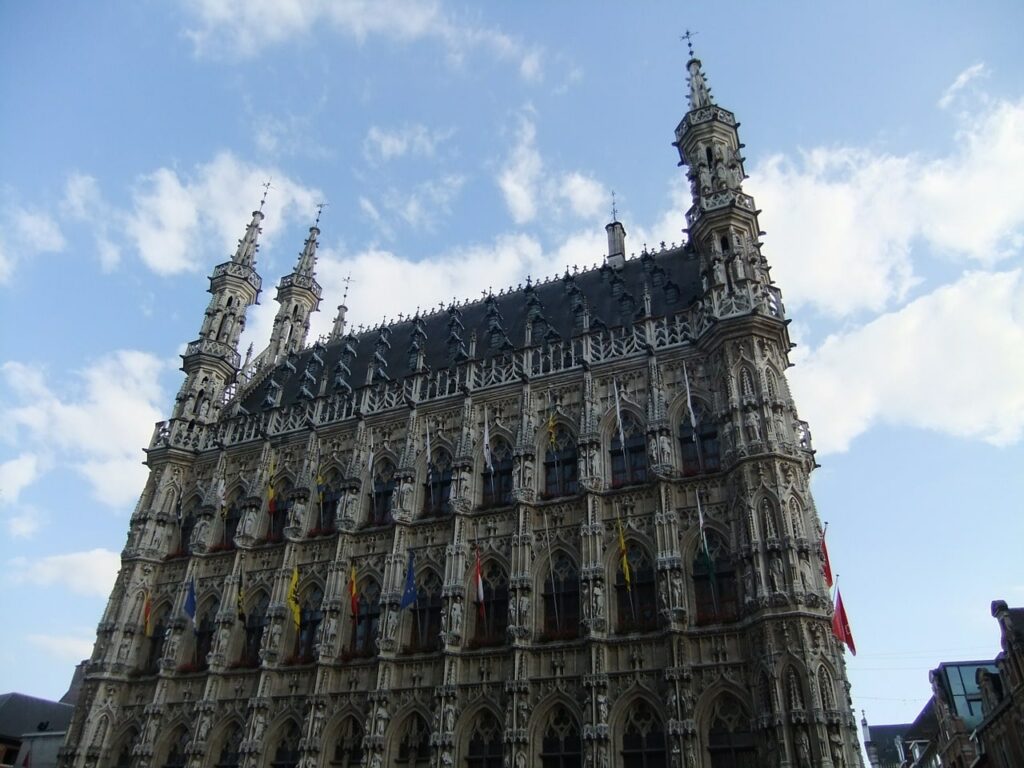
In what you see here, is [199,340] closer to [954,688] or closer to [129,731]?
[129,731]

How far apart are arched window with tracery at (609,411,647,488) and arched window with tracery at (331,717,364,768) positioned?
10.8 metres

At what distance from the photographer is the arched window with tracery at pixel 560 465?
2352cm

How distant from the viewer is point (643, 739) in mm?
18609

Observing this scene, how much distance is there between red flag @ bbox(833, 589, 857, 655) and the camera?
18.2 m

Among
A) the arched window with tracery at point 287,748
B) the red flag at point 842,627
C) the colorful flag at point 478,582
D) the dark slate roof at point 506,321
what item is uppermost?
the dark slate roof at point 506,321

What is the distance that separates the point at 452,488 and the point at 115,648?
14.3 m

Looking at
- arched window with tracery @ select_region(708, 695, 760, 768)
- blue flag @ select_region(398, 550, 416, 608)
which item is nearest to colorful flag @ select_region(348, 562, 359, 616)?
blue flag @ select_region(398, 550, 416, 608)

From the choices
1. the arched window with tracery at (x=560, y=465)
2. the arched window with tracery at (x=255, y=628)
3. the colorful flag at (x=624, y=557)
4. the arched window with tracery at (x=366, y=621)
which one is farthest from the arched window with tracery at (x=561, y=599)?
the arched window with tracery at (x=255, y=628)

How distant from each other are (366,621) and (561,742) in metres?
7.95

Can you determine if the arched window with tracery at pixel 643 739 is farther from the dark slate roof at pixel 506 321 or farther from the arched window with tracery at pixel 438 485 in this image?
the dark slate roof at pixel 506 321

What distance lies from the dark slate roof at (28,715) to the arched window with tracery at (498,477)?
30338mm

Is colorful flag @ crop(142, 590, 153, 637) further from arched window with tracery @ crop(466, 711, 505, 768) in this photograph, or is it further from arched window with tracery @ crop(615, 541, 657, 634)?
arched window with tracery @ crop(615, 541, 657, 634)

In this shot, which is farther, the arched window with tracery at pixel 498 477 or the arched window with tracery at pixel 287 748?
the arched window with tracery at pixel 498 477

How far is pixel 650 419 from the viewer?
22844 millimetres
